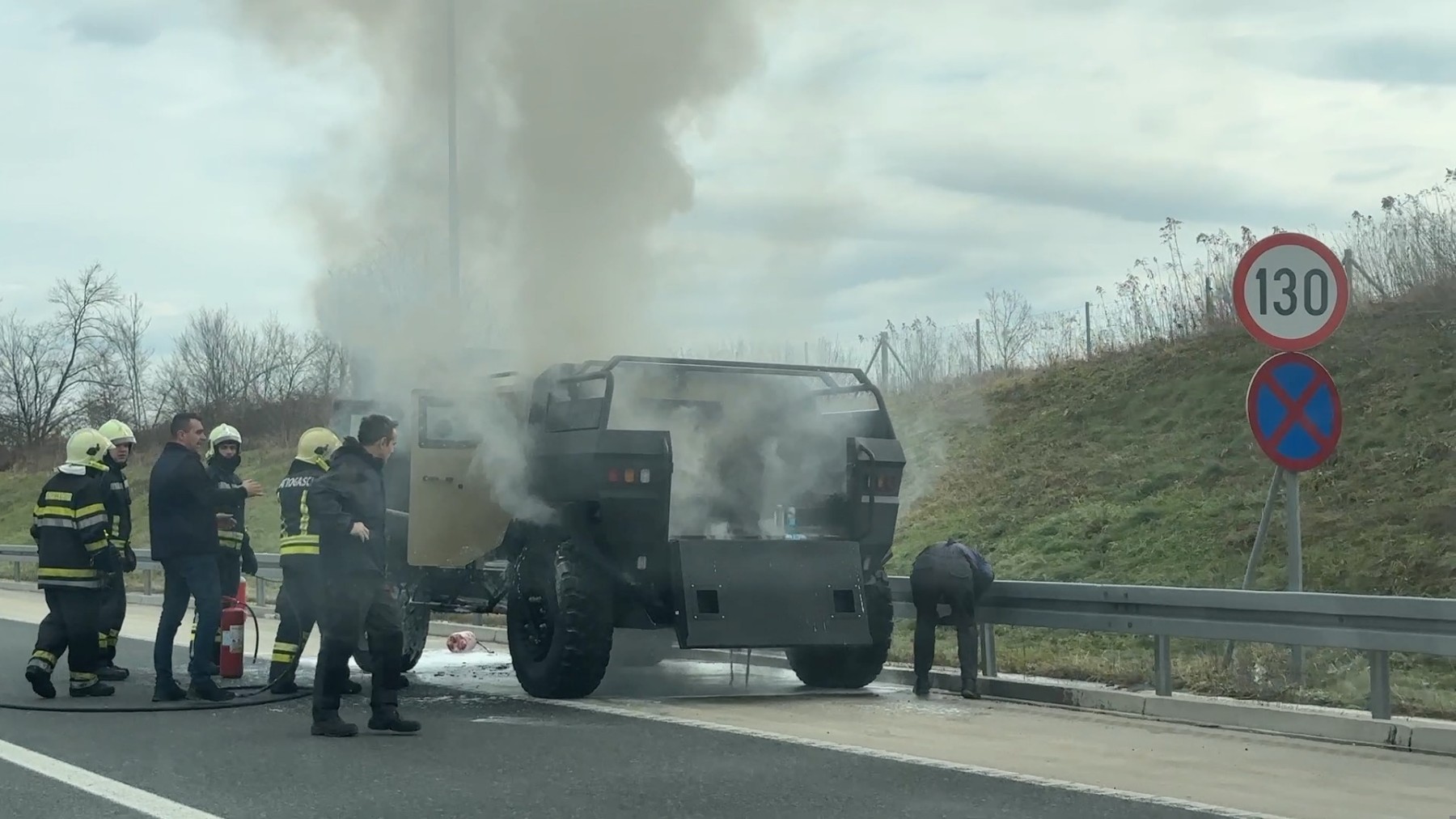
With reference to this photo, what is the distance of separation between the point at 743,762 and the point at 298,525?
10.5 feet

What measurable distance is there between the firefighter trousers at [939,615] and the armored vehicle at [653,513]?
280mm

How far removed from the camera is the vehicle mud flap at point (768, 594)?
400 inches

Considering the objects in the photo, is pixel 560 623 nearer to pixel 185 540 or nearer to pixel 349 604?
pixel 349 604

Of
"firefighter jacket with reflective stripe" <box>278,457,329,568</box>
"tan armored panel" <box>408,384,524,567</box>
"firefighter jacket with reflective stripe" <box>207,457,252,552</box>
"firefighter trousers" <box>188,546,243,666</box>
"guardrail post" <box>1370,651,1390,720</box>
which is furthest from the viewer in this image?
"firefighter trousers" <box>188,546,243,666</box>

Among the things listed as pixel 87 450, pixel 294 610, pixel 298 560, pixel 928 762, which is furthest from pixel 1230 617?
pixel 87 450

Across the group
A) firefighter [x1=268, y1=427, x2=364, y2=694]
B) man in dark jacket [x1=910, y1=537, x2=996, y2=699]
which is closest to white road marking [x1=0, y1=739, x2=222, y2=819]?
firefighter [x1=268, y1=427, x2=364, y2=694]

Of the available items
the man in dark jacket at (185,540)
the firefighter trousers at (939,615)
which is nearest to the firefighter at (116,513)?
the man in dark jacket at (185,540)

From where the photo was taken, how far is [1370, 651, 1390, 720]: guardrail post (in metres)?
8.57

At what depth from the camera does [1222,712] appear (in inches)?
366

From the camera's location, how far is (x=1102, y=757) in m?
8.19

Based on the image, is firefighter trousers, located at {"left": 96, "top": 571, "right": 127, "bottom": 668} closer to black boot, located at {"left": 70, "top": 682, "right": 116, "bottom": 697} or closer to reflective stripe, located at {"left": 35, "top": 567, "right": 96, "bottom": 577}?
reflective stripe, located at {"left": 35, "top": 567, "right": 96, "bottom": 577}

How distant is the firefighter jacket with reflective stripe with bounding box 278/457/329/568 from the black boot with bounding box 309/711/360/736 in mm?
872

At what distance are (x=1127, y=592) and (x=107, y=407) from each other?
181 ft

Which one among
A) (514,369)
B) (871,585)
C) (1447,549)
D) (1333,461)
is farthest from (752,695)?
(1333,461)
